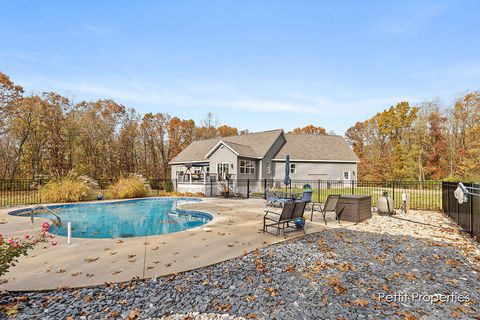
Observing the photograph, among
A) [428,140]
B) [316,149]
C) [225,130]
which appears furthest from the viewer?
[225,130]

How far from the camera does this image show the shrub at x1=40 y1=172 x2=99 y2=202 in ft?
48.2

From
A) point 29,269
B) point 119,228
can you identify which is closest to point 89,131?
point 119,228

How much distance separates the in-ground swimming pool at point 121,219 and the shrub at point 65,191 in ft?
4.18

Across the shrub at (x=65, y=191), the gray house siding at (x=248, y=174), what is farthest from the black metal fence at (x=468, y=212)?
the shrub at (x=65, y=191)

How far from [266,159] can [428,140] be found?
21.5 metres

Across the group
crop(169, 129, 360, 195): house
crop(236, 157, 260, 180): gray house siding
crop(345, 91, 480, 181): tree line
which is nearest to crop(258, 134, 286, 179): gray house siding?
crop(169, 129, 360, 195): house

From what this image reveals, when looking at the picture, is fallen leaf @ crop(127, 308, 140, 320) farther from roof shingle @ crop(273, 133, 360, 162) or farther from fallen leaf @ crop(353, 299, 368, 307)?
roof shingle @ crop(273, 133, 360, 162)

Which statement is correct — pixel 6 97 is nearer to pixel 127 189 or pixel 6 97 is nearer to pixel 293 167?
pixel 127 189

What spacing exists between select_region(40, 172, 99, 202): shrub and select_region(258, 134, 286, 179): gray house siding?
15811mm

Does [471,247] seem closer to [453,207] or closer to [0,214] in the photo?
[453,207]

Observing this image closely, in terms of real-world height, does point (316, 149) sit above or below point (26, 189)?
above

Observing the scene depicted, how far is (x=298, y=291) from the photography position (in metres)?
3.88

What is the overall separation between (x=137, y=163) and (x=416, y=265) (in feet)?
108

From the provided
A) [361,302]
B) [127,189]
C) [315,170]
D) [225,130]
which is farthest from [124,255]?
[225,130]
